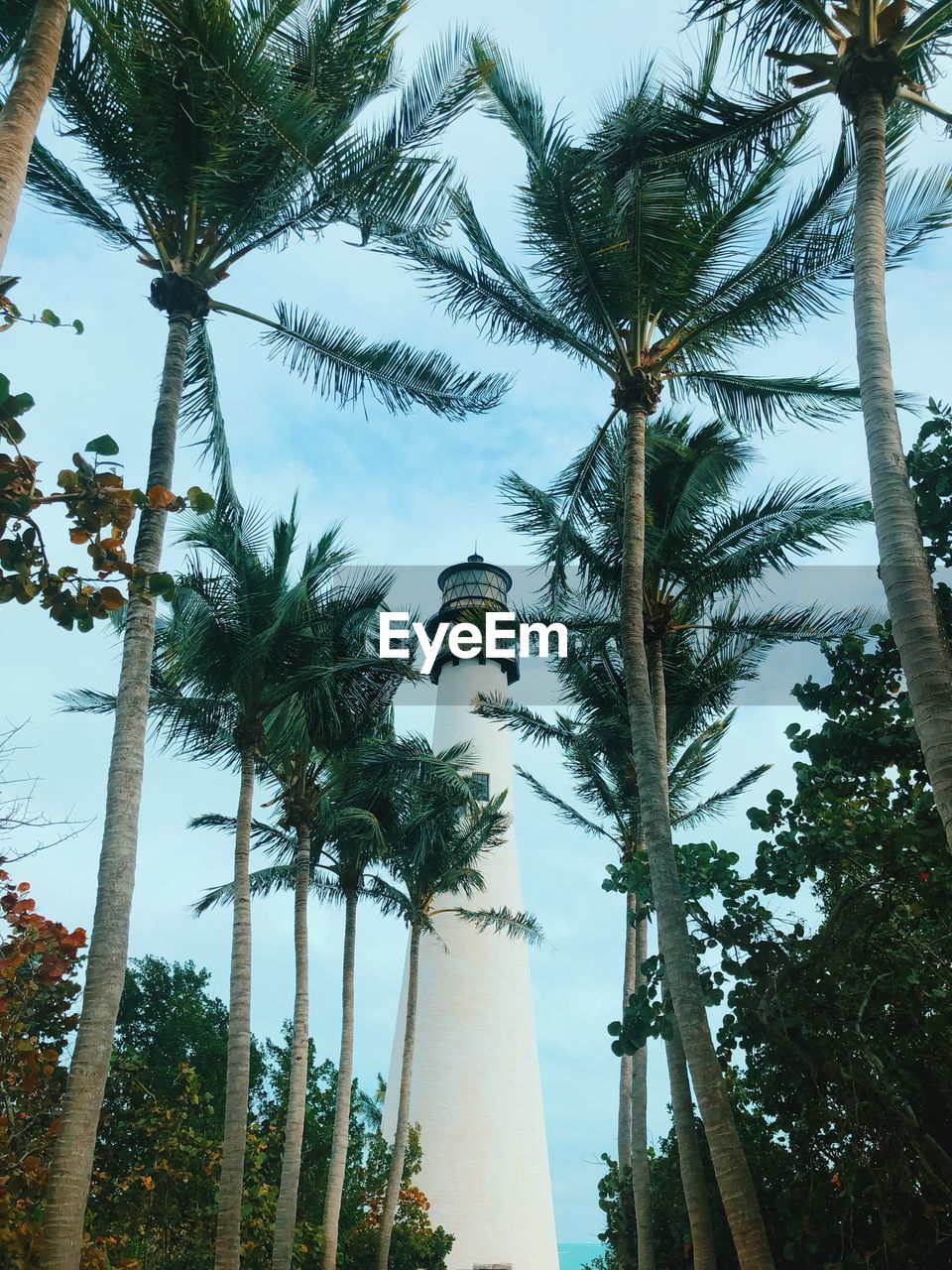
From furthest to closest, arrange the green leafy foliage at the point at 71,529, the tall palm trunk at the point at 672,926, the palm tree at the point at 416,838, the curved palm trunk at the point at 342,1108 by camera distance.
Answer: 1. the palm tree at the point at 416,838
2. the curved palm trunk at the point at 342,1108
3. the tall palm trunk at the point at 672,926
4. the green leafy foliage at the point at 71,529

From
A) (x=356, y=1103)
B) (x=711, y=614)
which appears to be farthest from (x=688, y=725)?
(x=356, y=1103)

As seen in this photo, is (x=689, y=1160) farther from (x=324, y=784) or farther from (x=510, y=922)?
(x=510, y=922)

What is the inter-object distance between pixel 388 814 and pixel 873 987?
34.5 ft

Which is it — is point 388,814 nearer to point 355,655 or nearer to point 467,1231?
point 355,655

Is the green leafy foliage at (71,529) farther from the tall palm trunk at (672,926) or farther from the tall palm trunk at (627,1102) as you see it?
the tall palm trunk at (627,1102)

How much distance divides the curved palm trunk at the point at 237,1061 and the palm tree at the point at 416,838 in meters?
3.37

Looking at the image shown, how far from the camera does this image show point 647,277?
34.6 feet

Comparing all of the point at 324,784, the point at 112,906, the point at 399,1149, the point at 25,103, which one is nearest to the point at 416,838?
A: the point at 324,784

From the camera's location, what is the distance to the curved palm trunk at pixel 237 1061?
10836mm

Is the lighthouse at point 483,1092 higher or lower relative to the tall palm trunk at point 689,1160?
higher

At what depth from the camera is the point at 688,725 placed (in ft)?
50.7

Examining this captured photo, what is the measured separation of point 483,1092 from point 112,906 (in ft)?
58.6

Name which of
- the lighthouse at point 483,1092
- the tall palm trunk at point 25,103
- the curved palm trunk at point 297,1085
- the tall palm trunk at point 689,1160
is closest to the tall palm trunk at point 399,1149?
the curved palm trunk at point 297,1085

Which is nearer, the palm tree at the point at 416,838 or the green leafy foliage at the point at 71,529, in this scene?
the green leafy foliage at the point at 71,529
